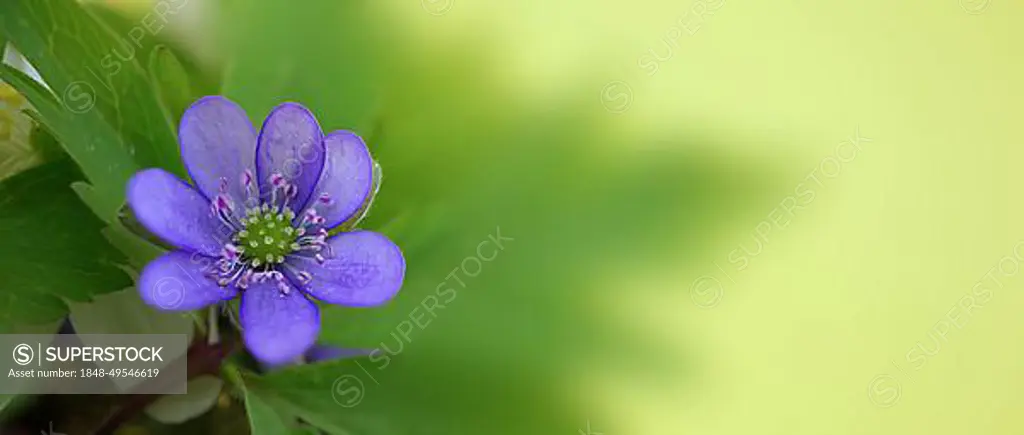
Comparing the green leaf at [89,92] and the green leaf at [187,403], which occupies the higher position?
the green leaf at [89,92]

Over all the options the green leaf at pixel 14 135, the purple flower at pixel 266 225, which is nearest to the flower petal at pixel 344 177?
the purple flower at pixel 266 225

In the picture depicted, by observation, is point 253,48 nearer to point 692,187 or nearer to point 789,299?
point 692,187

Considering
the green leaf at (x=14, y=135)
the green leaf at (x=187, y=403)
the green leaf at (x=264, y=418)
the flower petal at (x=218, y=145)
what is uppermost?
the flower petal at (x=218, y=145)

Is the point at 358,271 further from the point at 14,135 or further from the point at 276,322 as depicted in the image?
the point at 14,135

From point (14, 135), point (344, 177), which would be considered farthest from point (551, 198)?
point (14, 135)

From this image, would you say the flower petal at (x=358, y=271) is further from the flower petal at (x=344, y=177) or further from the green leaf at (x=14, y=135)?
the green leaf at (x=14, y=135)
